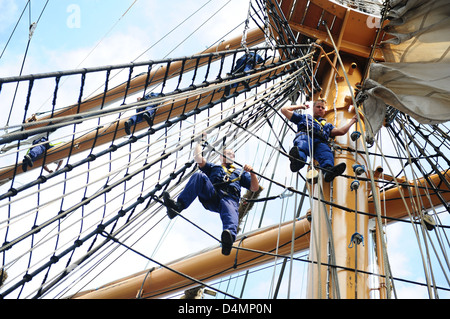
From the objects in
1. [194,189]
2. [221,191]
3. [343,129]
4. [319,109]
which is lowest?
[194,189]

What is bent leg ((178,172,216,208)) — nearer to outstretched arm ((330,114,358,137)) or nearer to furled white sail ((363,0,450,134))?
outstretched arm ((330,114,358,137))

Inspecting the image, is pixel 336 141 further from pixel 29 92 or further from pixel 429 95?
pixel 29 92

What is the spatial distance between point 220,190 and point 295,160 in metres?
0.62

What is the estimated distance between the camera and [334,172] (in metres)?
4.01

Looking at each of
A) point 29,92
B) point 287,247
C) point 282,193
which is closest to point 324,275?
point 282,193

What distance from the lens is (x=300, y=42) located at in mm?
5980

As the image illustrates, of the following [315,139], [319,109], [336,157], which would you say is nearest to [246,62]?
[319,109]

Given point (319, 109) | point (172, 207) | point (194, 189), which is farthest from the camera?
point (319, 109)

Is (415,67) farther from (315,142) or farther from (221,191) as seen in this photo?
(221,191)

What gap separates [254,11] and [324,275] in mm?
3386

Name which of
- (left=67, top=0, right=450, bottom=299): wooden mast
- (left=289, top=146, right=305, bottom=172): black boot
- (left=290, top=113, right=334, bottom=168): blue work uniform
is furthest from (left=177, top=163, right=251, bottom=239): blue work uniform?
(left=67, top=0, right=450, bottom=299): wooden mast

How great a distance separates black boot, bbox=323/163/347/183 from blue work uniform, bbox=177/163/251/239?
62 centimetres

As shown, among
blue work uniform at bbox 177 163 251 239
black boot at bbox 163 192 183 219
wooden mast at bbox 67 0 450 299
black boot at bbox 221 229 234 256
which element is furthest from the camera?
wooden mast at bbox 67 0 450 299

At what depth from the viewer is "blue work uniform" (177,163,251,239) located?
3.85 m
